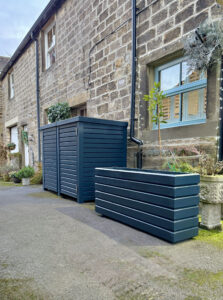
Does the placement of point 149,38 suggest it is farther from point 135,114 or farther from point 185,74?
point 135,114

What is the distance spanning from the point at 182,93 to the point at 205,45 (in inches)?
35.3

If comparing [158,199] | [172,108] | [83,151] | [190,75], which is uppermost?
[190,75]

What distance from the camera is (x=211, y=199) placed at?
2441 millimetres

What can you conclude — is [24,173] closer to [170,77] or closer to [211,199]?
[170,77]

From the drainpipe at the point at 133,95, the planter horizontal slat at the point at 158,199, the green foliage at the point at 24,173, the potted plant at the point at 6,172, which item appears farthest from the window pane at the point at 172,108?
the potted plant at the point at 6,172

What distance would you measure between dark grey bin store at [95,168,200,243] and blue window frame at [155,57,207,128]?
1523 mm

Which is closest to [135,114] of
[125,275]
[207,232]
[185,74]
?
[185,74]

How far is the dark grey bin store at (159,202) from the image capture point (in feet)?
7.06

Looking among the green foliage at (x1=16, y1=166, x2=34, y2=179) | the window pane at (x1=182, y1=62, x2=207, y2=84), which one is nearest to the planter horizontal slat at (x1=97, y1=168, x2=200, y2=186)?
the window pane at (x1=182, y1=62, x2=207, y2=84)

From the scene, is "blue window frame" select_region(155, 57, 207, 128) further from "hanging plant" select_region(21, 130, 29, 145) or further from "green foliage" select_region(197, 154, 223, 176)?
"hanging plant" select_region(21, 130, 29, 145)

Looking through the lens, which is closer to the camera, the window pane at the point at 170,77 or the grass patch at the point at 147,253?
the grass patch at the point at 147,253

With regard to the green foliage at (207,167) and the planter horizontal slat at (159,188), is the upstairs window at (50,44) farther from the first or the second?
the green foliage at (207,167)

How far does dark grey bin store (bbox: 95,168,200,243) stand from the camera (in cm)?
215

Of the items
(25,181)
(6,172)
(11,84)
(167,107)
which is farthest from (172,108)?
(11,84)
